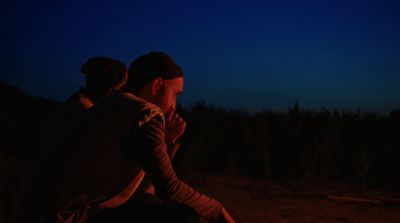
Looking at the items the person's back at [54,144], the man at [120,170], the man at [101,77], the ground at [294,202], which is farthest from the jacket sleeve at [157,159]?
the ground at [294,202]

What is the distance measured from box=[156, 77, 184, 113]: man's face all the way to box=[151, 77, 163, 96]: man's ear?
16 mm

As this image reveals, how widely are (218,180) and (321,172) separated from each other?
7.36 feet

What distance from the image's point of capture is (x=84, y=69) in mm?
Answer: 2566

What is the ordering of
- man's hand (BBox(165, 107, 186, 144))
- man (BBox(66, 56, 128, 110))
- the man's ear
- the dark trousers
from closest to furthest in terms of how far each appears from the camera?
1. the dark trousers
2. the man's ear
3. man's hand (BBox(165, 107, 186, 144))
4. man (BBox(66, 56, 128, 110))

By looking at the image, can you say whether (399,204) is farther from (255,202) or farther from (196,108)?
(196,108)

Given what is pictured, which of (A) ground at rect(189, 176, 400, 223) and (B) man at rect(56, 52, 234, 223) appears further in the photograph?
(A) ground at rect(189, 176, 400, 223)

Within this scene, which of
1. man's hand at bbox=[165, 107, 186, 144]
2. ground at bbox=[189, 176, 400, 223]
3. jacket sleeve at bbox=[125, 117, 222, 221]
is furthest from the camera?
ground at bbox=[189, 176, 400, 223]

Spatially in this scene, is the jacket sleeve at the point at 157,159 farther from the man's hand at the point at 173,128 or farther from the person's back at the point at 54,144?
the man's hand at the point at 173,128

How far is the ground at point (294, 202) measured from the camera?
5492 millimetres

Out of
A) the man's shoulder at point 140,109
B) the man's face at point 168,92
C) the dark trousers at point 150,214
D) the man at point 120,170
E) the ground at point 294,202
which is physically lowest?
the ground at point 294,202

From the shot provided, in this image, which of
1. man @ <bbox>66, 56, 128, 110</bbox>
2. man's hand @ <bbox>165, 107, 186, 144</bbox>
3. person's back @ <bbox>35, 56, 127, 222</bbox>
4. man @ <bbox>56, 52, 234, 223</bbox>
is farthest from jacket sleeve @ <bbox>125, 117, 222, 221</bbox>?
man @ <bbox>66, 56, 128, 110</bbox>

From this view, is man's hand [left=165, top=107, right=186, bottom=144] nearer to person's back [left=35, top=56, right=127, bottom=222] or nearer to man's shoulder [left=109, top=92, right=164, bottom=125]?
person's back [left=35, top=56, right=127, bottom=222]

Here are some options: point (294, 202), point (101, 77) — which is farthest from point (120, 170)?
point (294, 202)

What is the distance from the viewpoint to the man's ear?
2074 mm
